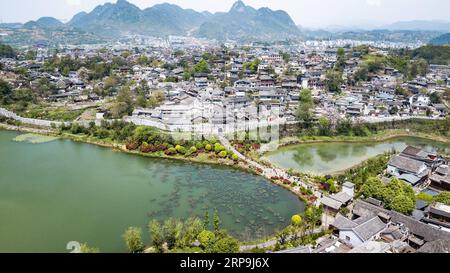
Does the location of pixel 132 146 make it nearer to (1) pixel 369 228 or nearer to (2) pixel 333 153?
(2) pixel 333 153

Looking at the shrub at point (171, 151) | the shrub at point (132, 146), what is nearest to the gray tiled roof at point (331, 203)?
the shrub at point (171, 151)

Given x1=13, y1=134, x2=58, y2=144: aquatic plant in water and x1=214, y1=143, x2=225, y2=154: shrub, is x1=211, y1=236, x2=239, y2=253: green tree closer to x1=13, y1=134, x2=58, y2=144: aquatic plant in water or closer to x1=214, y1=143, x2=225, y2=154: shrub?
x1=214, y1=143, x2=225, y2=154: shrub

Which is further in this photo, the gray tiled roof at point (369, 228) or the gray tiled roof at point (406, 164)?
the gray tiled roof at point (406, 164)

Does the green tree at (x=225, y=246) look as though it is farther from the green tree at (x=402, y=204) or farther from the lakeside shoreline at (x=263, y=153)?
the green tree at (x=402, y=204)

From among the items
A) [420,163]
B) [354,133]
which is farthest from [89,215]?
[354,133]

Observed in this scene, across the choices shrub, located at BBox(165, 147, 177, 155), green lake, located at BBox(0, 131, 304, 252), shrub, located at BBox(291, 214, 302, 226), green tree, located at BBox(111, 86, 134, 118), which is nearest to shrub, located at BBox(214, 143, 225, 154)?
green lake, located at BBox(0, 131, 304, 252)
